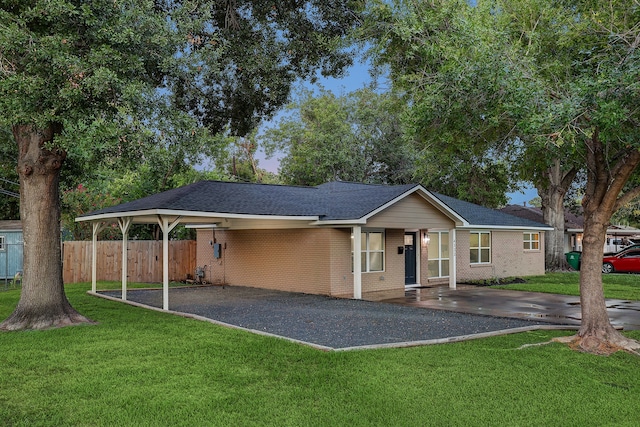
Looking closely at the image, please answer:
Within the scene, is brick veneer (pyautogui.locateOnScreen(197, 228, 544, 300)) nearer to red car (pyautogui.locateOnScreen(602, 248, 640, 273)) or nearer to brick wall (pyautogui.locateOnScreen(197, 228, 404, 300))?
brick wall (pyautogui.locateOnScreen(197, 228, 404, 300))

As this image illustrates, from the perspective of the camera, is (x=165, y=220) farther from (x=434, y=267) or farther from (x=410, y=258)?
(x=434, y=267)

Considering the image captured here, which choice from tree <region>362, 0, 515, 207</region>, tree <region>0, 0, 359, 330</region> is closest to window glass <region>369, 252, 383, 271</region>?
tree <region>362, 0, 515, 207</region>

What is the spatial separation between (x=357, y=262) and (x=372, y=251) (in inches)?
71.7

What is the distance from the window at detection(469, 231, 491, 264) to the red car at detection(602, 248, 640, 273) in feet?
28.6

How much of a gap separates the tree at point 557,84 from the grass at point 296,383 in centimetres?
220

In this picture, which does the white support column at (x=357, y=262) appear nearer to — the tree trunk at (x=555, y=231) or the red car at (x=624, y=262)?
the tree trunk at (x=555, y=231)

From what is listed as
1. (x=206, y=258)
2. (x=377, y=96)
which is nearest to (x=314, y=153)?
(x=377, y=96)

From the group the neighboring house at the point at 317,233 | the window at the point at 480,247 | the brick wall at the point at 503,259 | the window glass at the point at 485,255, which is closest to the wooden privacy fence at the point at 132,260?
the neighboring house at the point at 317,233

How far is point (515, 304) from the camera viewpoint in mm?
15016

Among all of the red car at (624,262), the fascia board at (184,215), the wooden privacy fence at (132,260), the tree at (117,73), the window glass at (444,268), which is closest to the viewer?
→ the tree at (117,73)

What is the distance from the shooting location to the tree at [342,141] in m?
34.9

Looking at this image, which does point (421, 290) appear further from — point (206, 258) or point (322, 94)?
point (322, 94)

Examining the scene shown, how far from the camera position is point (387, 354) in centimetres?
813

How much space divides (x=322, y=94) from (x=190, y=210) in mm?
27766
